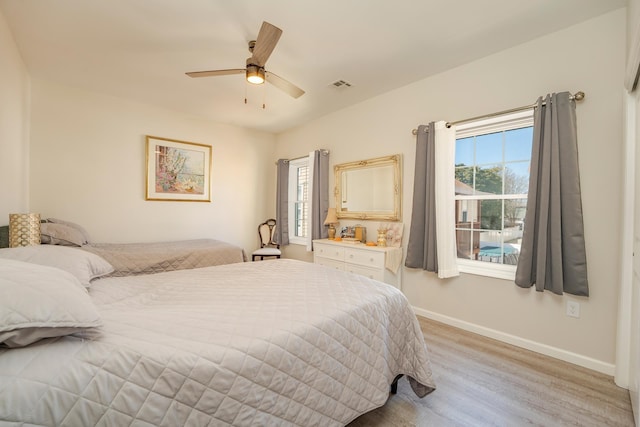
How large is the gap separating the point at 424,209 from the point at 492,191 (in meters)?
0.66

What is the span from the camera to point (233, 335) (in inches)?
41.1

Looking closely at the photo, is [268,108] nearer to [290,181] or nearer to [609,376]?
[290,181]

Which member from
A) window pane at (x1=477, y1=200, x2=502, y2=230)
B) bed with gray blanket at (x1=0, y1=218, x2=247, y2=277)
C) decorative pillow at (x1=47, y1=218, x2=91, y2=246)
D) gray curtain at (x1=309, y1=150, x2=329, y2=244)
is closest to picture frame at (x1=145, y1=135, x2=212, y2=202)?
decorative pillow at (x1=47, y1=218, x2=91, y2=246)

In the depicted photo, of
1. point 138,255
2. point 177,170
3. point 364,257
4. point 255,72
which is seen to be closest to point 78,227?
point 138,255

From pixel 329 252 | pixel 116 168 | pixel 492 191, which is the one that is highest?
pixel 116 168

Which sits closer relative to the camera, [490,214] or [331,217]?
[490,214]

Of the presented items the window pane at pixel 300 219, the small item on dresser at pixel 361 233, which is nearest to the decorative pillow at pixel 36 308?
the small item on dresser at pixel 361 233

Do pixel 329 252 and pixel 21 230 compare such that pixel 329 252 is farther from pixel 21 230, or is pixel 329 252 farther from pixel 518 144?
pixel 21 230

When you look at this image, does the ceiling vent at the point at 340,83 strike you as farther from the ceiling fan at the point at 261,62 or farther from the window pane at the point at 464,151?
the window pane at the point at 464,151

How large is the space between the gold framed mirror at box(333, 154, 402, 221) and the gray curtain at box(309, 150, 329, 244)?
201mm

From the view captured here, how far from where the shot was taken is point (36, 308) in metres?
0.77

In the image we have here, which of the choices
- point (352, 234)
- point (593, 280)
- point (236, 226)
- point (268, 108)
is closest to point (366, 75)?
point (268, 108)

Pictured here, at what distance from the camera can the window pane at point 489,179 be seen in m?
2.69

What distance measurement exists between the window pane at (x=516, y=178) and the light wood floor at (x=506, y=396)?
1411 millimetres
